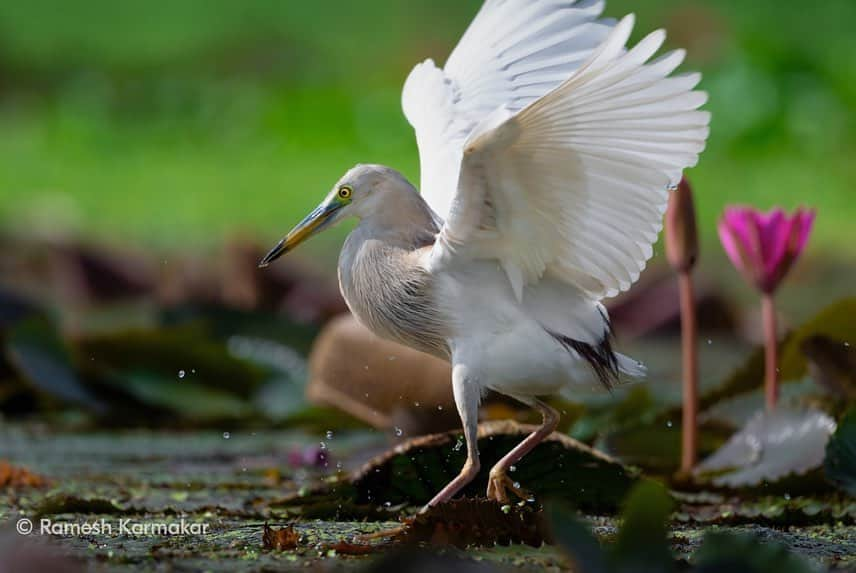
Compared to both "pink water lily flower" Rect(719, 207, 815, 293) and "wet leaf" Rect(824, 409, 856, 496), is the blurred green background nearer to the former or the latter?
"pink water lily flower" Rect(719, 207, 815, 293)

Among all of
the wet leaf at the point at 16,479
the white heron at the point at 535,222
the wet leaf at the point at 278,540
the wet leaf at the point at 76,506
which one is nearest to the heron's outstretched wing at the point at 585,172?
the white heron at the point at 535,222

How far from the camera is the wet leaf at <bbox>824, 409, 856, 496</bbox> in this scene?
8.16 ft

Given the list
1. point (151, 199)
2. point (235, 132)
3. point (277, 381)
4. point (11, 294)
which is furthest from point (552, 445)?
point (235, 132)

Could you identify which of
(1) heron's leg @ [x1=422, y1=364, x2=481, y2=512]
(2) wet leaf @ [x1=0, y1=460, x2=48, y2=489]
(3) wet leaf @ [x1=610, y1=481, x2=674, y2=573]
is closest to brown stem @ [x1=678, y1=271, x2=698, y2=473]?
(1) heron's leg @ [x1=422, y1=364, x2=481, y2=512]

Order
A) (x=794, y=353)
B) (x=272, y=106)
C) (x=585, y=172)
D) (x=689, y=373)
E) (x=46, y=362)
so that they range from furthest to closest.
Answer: (x=272, y=106), (x=46, y=362), (x=794, y=353), (x=689, y=373), (x=585, y=172)

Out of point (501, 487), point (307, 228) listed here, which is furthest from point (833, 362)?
point (307, 228)

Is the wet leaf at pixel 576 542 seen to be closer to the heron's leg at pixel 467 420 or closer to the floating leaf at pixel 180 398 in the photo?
the heron's leg at pixel 467 420

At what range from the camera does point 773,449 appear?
111 inches

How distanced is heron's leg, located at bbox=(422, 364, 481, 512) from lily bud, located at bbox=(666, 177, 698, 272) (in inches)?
24.1

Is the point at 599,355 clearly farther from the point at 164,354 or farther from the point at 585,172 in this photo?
the point at 164,354

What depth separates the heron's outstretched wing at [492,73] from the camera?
9.25 feet

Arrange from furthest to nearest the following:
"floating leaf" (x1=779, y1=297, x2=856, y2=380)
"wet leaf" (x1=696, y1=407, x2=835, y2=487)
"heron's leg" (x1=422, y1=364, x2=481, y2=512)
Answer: "floating leaf" (x1=779, y1=297, x2=856, y2=380)
"wet leaf" (x1=696, y1=407, x2=835, y2=487)
"heron's leg" (x1=422, y1=364, x2=481, y2=512)

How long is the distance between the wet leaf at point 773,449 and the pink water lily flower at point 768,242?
5 centimetres

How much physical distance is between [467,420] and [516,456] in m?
0.17
